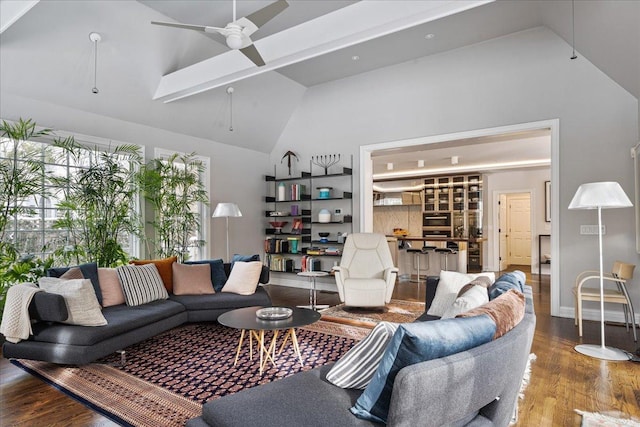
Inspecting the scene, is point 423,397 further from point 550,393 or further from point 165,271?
point 165,271

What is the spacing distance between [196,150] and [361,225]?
3.02 meters

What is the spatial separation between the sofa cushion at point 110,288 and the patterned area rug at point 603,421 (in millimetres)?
3888

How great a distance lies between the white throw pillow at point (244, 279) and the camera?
4496mm

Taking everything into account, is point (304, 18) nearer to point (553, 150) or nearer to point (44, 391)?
point (553, 150)

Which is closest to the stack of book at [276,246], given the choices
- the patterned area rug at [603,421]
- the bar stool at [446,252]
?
the bar stool at [446,252]

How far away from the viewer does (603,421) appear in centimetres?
228

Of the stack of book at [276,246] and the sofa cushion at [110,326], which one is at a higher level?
the stack of book at [276,246]

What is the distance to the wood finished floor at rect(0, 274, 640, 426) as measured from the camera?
233 centimetres

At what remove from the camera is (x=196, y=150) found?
631 cm

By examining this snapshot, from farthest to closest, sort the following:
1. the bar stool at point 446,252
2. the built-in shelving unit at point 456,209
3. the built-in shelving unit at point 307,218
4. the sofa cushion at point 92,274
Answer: the built-in shelving unit at point 456,209, the bar stool at point 446,252, the built-in shelving unit at point 307,218, the sofa cushion at point 92,274

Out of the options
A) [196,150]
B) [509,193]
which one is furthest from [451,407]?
[509,193]

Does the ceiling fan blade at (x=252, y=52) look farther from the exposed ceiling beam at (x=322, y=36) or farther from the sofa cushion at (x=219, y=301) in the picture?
the sofa cushion at (x=219, y=301)

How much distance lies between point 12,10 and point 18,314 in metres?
2.50

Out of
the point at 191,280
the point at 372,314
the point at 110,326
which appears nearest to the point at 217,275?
the point at 191,280
